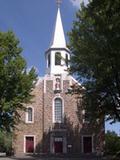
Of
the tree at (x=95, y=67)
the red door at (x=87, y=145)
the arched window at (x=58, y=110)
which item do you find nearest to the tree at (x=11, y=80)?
the tree at (x=95, y=67)

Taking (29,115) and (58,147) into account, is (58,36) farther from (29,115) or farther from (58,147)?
(58,147)

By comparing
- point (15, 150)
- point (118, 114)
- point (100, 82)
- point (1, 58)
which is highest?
point (1, 58)

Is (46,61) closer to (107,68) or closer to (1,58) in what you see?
(1,58)

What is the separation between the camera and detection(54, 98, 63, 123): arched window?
2408 inches

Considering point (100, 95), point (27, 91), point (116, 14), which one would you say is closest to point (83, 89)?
point (100, 95)

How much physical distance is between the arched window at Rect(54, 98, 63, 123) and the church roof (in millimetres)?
9182

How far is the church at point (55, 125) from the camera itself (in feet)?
198

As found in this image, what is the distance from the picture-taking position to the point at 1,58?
4328cm

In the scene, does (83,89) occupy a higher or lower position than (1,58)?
lower

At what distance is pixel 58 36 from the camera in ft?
222

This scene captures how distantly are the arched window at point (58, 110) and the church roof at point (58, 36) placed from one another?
918cm

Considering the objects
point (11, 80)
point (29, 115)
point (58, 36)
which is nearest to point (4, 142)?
point (29, 115)

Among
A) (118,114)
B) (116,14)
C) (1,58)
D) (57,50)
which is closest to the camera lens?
(116,14)

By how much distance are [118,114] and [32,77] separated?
414 inches
